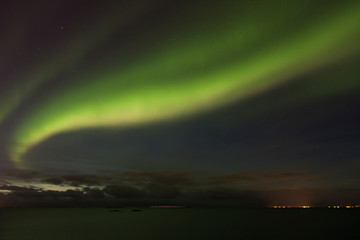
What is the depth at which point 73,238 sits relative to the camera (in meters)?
60.7

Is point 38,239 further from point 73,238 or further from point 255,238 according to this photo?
point 255,238

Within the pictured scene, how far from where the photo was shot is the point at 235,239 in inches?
2347

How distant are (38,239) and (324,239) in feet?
204

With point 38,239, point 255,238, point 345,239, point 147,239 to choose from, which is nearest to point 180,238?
point 147,239

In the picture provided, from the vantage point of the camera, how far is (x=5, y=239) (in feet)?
194

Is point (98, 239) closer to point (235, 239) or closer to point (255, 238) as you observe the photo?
point (235, 239)

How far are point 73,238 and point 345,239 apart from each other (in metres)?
60.4

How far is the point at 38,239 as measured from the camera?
193ft

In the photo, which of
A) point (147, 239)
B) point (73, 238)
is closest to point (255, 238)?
point (147, 239)

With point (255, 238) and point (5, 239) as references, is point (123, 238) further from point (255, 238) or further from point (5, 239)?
point (255, 238)

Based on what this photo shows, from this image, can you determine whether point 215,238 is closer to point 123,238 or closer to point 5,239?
point 123,238

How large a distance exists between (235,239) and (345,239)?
24410mm

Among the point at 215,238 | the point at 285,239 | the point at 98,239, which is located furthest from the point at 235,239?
the point at 98,239

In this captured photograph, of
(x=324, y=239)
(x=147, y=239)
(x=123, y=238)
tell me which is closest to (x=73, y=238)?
(x=123, y=238)
